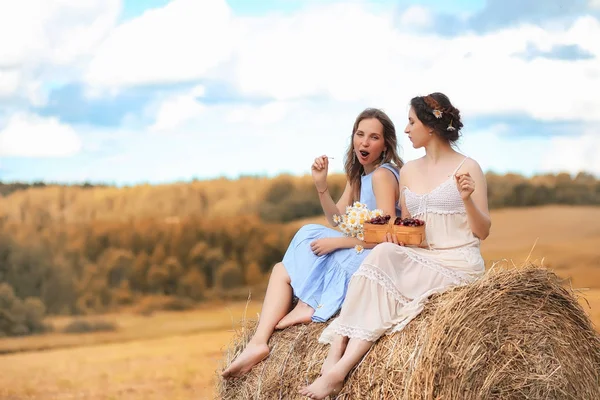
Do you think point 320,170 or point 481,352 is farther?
point 320,170

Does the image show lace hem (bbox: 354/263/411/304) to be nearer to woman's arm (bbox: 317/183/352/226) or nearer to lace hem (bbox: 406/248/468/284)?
lace hem (bbox: 406/248/468/284)

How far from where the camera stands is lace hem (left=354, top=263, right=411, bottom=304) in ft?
13.6

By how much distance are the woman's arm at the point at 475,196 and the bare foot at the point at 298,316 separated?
1107 mm

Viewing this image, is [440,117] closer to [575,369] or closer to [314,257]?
[314,257]

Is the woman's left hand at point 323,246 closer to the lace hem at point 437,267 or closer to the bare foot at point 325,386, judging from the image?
the lace hem at point 437,267

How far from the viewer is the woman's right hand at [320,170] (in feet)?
15.8

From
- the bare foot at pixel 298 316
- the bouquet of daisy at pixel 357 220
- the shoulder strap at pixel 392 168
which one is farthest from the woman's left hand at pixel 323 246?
the shoulder strap at pixel 392 168

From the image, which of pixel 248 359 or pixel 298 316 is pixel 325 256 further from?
pixel 248 359

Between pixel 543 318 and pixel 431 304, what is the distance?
2.23ft

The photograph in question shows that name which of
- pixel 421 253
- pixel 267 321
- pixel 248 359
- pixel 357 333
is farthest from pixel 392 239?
pixel 248 359

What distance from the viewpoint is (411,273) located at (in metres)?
4.21

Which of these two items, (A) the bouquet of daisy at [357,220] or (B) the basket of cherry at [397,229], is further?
(A) the bouquet of daisy at [357,220]

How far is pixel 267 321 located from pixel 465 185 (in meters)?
1.52

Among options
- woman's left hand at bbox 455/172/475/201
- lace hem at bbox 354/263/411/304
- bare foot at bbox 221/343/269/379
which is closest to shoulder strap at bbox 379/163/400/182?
woman's left hand at bbox 455/172/475/201
